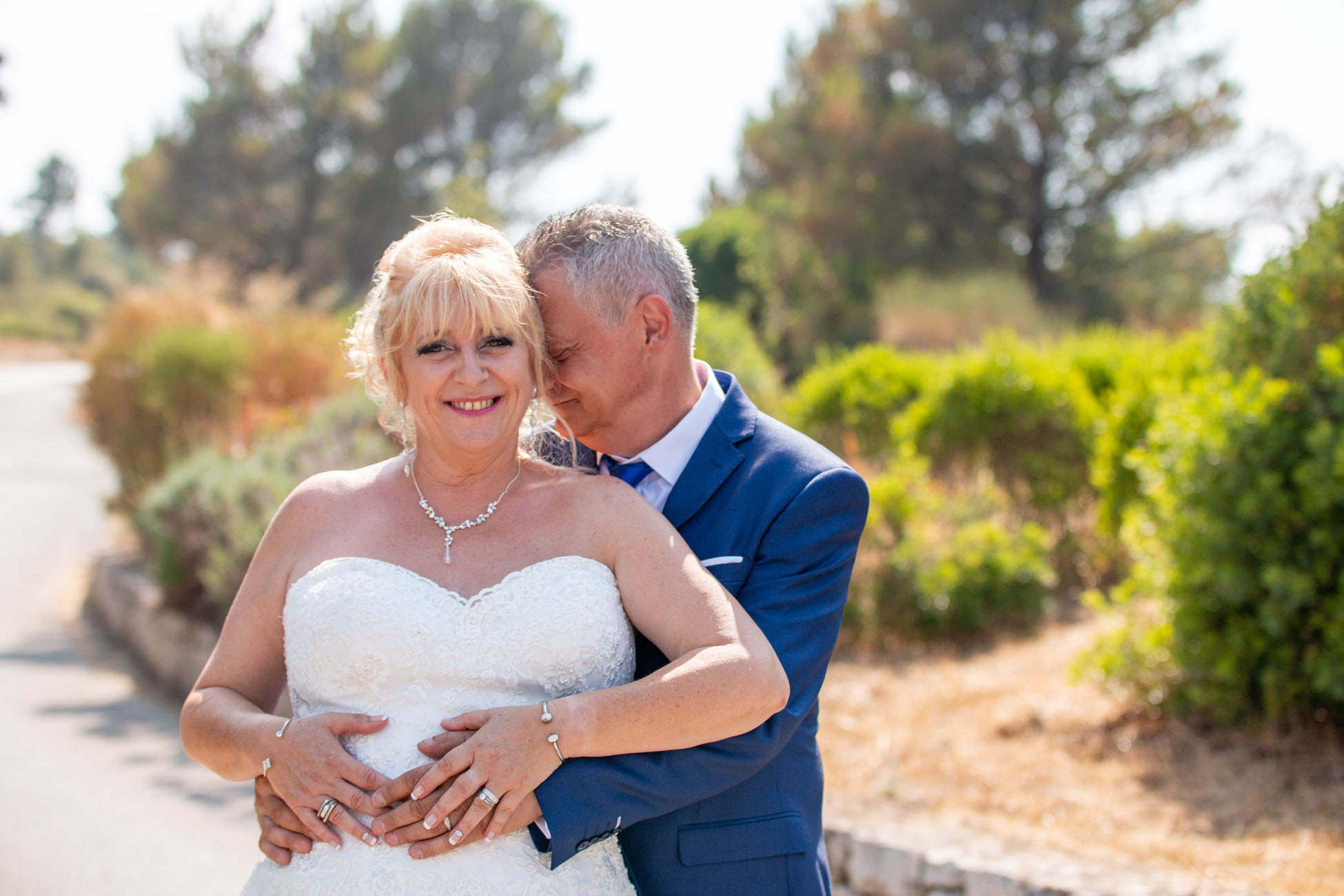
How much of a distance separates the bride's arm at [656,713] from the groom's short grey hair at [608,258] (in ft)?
2.22

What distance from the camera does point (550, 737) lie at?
74.4 inches

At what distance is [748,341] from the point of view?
11039 mm

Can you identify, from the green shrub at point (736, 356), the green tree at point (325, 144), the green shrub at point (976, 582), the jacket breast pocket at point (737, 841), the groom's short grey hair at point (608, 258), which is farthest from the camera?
the green tree at point (325, 144)

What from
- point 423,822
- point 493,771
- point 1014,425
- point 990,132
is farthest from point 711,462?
point 990,132

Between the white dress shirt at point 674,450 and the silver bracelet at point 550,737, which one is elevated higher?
the white dress shirt at point 674,450

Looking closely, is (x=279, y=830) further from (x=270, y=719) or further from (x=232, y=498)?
(x=232, y=498)

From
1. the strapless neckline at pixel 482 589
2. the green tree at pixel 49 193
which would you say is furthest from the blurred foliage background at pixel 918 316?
the green tree at pixel 49 193

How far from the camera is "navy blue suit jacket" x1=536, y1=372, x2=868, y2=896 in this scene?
2.01 meters

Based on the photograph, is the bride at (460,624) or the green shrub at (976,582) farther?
the green shrub at (976,582)

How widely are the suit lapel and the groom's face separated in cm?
19

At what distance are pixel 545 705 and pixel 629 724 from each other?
0.53ft

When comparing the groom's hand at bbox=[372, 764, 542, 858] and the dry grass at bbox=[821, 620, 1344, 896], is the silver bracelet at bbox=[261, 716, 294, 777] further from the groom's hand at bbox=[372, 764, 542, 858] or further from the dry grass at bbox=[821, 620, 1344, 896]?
the dry grass at bbox=[821, 620, 1344, 896]

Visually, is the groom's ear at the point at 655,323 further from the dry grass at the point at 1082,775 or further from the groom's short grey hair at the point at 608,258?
the dry grass at the point at 1082,775

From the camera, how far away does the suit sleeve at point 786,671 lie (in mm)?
1896
